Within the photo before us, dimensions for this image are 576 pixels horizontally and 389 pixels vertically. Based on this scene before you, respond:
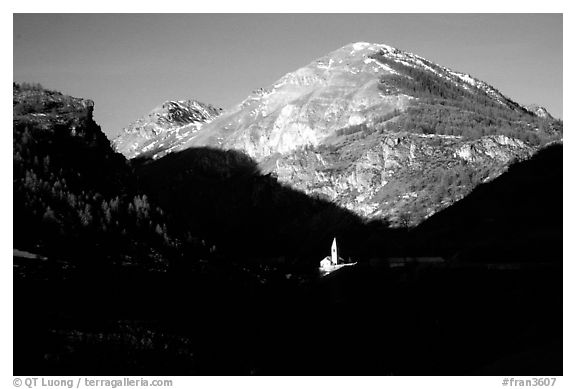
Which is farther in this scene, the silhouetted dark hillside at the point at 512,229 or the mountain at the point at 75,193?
the silhouetted dark hillside at the point at 512,229

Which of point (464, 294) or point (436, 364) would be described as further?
point (464, 294)

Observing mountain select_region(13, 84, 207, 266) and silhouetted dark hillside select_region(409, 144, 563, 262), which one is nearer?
mountain select_region(13, 84, 207, 266)

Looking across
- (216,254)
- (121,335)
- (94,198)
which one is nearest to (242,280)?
(216,254)

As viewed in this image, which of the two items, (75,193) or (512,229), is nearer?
(75,193)

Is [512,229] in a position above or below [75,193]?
below

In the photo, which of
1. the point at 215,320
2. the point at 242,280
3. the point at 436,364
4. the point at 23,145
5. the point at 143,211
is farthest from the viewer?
the point at 242,280

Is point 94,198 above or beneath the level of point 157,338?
above
